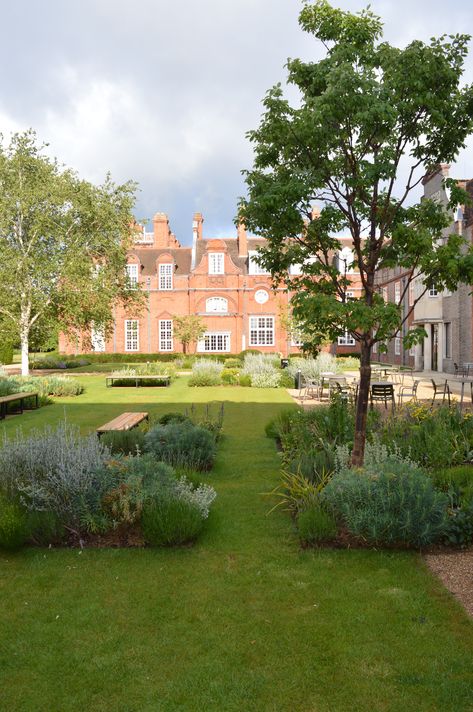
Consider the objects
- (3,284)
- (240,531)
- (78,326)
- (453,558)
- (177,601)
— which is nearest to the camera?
(177,601)

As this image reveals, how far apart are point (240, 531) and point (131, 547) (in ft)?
3.99

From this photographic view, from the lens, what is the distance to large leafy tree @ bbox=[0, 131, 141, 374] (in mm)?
25547

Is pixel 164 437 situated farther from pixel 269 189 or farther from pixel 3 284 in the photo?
pixel 3 284

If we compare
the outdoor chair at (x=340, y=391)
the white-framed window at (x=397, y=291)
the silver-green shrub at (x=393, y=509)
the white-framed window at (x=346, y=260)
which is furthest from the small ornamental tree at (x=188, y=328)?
the silver-green shrub at (x=393, y=509)

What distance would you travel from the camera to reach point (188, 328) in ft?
135

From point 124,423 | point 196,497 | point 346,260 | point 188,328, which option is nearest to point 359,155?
point 346,260

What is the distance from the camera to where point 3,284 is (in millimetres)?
25219

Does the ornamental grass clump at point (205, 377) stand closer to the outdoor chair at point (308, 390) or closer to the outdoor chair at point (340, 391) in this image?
the outdoor chair at point (308, 390)

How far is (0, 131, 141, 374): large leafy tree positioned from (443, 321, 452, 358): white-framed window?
17.3 metres

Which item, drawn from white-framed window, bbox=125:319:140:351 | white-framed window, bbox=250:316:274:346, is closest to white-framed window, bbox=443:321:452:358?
white-framed window, bbox=250:316:274:346

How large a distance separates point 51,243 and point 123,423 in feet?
64.9

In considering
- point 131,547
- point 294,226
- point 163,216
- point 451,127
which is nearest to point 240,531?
point 131,547

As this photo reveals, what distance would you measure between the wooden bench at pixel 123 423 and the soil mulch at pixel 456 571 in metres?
6.00

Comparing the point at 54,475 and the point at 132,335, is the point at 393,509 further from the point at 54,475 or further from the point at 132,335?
the point at 132,335
